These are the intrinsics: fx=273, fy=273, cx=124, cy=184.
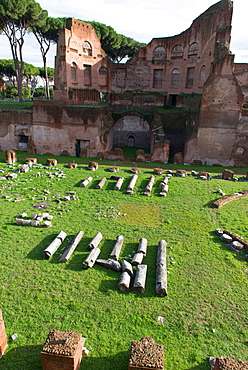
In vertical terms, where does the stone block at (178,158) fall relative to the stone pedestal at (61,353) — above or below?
above

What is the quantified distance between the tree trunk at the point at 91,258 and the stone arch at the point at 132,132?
21.8 meters

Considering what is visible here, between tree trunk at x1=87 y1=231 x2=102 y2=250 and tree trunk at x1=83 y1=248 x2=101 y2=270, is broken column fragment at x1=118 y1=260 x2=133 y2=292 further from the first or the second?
tree trunk at x1=87 y1=231 x2=102 y2=250

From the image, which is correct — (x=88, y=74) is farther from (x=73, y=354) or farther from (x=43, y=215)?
(x=73, y=354)

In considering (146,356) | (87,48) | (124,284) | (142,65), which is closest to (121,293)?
(124,284)

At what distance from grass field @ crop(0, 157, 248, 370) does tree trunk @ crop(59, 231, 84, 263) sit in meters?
0.15

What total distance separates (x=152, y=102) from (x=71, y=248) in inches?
887

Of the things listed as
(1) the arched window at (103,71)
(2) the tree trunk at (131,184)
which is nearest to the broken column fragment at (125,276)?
(2) the tree trunk at (131,184)

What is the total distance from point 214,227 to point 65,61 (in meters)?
23.8

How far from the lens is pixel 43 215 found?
1042 centimetres

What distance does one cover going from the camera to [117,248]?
836 cm

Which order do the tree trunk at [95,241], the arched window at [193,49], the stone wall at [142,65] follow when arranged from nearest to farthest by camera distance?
the tree trunk at [95,241], the stone wall at [142,65], the arched window at [193,49]

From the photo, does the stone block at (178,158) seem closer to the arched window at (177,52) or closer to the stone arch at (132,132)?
the stone arch at (132,132)

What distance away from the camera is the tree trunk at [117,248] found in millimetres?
7973

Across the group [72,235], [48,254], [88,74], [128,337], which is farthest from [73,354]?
[88,74]
